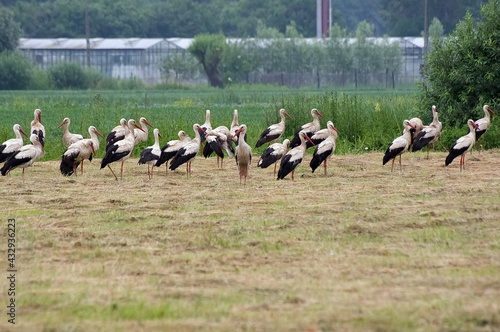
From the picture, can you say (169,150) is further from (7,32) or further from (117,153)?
(7,32)

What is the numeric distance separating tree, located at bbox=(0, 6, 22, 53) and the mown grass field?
5120cm

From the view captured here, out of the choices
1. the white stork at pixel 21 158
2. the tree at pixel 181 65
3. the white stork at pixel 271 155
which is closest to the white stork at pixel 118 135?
the white stork at pixel 21 158

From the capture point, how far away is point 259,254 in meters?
8.29

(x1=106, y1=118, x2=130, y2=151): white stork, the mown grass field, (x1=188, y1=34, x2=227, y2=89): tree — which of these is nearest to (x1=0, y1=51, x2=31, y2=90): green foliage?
(x1=188, y1=34, x2=227, y2=89): tree

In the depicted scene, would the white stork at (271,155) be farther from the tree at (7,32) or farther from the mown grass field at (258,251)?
the tree at (7,32)

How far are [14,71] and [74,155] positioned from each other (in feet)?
156

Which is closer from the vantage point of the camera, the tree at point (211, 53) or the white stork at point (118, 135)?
the white stork at point (118, 135)

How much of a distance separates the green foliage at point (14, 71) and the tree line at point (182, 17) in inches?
832

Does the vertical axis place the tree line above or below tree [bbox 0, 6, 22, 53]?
above

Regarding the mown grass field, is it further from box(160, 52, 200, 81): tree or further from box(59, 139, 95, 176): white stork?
box(160, 52, 200, 81): tree

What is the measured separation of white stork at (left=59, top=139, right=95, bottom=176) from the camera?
14930 mm

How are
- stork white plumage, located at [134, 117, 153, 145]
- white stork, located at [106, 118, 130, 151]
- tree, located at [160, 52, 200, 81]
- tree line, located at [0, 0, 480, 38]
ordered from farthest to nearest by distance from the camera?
1. tree line, located at [0, 0, 480, 38]
2. tree, located at [160, 52, 200, 81]
3. stork white plumage, located at [134, 117, 153, 145]
4. white stork, located at [106, 118, 130, 151]

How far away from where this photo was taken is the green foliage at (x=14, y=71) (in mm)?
60062

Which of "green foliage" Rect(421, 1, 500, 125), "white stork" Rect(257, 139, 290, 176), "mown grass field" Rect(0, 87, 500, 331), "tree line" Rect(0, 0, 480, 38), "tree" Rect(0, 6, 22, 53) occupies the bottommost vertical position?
"mown grass field" Rect(0, 87, 500, 331)
